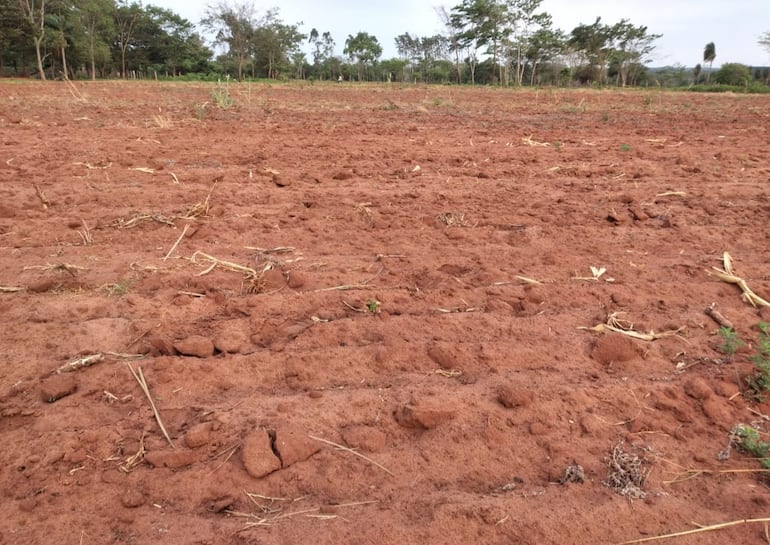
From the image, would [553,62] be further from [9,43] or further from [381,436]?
[381,436]

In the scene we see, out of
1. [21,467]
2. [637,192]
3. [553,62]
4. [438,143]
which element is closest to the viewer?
[21,467]

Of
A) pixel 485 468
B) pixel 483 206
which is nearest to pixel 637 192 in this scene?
pixel 483 206

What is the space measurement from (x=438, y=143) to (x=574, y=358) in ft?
18.4

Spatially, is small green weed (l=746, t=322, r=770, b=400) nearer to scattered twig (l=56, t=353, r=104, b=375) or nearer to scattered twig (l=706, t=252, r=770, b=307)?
scattered twig (l=706, t=252, r=770, b=307)

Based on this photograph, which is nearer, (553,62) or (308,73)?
(553,62)

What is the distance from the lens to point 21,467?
72.5 inches

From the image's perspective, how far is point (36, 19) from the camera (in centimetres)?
2950

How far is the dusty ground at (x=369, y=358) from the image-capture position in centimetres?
173

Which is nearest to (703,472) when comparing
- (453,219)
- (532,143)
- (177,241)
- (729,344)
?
(729,344)

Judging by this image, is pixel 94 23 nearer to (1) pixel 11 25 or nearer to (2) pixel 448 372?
(1) pixel 11 25

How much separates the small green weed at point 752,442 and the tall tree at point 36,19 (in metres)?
34.5

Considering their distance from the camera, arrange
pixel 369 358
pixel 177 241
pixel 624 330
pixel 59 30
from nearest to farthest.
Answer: pixel 369 358, pixel 624 330, pixel 177 241, pixel 59 30

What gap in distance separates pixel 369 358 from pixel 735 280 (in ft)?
8.32

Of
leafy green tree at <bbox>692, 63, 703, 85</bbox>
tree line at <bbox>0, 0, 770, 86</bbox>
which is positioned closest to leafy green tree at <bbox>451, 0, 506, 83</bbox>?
tree line at <bbox>0, 0, 770, 86</bbox>
